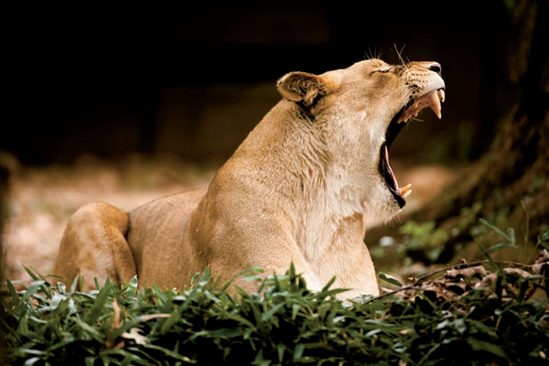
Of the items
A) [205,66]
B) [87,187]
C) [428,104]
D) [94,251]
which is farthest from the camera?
[205,66]

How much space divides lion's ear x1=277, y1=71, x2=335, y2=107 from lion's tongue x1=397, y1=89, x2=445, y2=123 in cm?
48

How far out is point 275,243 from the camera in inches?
152

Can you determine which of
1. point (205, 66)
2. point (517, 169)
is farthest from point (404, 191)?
point (205, 66)

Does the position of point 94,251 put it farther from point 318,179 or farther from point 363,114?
point 363,114

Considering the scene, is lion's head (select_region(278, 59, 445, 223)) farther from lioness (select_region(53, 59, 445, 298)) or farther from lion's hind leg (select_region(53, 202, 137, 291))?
lion's hind leg (select_region(53, 202, 137, 291))

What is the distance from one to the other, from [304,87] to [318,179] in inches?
19.7

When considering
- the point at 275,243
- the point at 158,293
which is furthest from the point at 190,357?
the point at 275,243

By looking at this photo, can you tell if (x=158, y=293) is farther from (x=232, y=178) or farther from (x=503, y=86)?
(x=503, y=86)

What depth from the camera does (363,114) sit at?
13.6 ft

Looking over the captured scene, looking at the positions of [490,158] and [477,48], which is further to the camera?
[477,48]

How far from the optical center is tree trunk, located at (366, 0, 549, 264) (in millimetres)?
5852

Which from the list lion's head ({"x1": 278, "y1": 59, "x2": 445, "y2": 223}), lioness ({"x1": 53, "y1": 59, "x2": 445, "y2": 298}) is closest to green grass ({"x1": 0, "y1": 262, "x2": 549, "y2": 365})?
lioness ({"x1": 53, "y1": 59, "x2": 445, "y2": 298})

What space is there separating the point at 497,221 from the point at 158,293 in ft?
12.3

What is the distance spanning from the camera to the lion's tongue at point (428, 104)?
4227 mm
